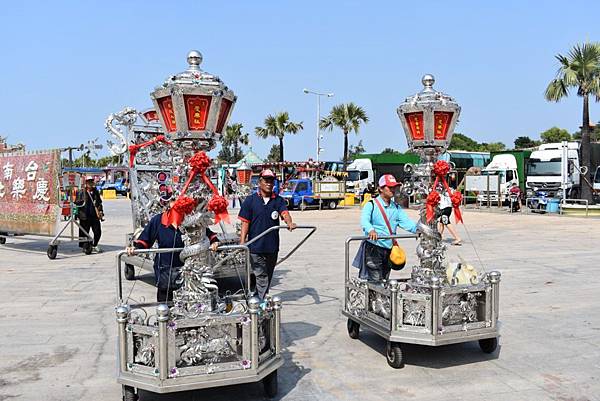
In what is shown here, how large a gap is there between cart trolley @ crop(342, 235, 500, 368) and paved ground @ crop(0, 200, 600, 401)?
0.94ft

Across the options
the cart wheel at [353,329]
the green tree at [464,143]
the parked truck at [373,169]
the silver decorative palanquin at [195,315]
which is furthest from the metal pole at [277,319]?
the green tree at [464,143]

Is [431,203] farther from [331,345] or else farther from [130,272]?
[130,272]

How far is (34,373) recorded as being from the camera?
501 cm

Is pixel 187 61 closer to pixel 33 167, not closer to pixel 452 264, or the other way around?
pixel 452 264

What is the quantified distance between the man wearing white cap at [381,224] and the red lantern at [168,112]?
2274 millimetres

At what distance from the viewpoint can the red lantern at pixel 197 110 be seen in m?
4.41

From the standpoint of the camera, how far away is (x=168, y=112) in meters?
4.53

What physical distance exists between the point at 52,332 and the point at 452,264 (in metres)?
4.37

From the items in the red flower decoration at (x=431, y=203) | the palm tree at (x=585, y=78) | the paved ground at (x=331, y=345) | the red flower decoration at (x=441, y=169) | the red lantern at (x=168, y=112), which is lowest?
the paved ground at (x=331, y=345)

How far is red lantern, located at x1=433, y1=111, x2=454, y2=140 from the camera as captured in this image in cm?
563

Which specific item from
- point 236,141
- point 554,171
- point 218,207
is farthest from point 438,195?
point 236,141

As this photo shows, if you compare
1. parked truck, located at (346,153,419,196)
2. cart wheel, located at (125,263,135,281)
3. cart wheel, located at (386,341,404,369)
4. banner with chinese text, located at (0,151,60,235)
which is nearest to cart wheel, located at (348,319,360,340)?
cart wheel, located at (386,341,404,369)

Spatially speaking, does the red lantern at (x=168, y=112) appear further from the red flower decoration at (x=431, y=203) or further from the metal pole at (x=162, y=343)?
the red flower decoration at (x=431, y=203)

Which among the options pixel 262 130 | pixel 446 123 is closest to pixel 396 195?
pixel 446 123
